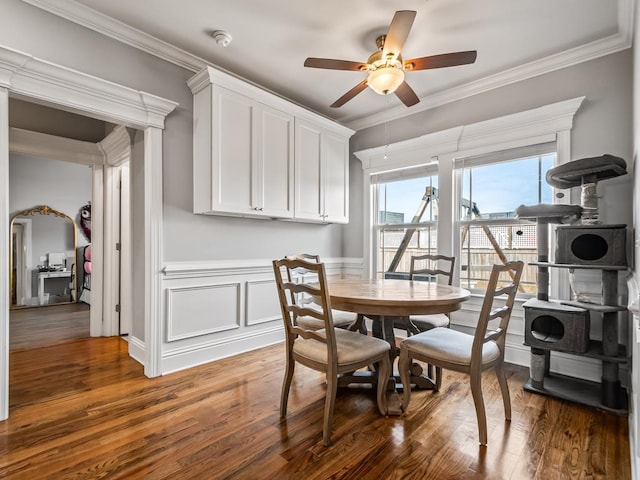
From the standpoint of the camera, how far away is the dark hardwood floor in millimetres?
1565

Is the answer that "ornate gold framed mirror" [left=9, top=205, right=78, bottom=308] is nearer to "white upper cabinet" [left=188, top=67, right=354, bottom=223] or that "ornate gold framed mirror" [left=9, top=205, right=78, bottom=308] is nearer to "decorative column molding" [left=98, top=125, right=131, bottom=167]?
"decorative column molding" [left=98, top=125, right=131, bottom=167]

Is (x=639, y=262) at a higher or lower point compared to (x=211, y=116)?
lower

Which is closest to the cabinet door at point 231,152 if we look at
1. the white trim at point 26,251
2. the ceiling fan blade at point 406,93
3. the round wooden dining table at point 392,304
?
the round wooden dining table at point 392,304

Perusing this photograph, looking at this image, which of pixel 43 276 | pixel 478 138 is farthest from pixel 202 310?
pixel 43 276

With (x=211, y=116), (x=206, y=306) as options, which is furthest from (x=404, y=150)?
(x=206, y=306)

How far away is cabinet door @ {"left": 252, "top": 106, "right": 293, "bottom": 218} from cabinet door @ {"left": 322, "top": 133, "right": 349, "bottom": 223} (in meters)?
0.53

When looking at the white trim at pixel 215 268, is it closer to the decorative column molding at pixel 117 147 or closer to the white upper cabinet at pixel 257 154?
the white upper cabinet at pixel 257 154

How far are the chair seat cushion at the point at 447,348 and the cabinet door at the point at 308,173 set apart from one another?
189 centimetres

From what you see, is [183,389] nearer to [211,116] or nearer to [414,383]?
[414,383]

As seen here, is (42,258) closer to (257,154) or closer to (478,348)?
(257,154)

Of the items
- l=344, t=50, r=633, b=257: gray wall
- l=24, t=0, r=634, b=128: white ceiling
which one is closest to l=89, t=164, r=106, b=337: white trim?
l=24, t=0, r=634, b=128: white ceiling

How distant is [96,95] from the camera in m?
2.38

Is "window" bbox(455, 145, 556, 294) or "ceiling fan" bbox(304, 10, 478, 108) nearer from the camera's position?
"ceiling fan" bbox(304, 10, 478, 108)

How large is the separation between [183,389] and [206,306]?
2.49ft
